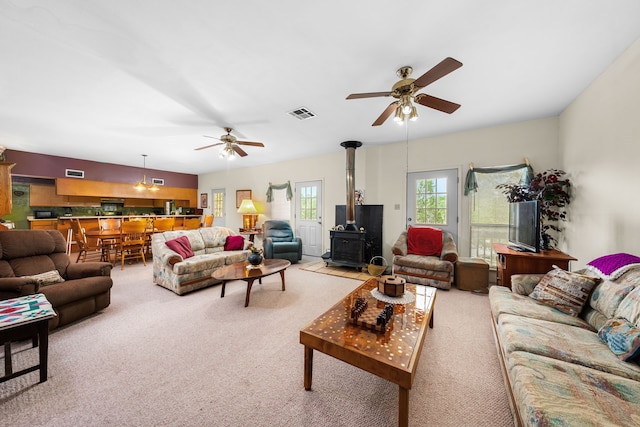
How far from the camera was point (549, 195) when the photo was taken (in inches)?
118

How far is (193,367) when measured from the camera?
1.79 metres

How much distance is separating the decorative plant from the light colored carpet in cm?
183

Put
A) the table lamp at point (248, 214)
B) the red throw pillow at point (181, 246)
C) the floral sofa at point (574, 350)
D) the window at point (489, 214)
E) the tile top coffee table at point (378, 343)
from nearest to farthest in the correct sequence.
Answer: the floral sofa at point (574, 350) → the tile top coffee table at point (378, 343) → the red throw pillow at point (181, 246) → the window at point (489, 214) → the table lamp at point (248, 214)

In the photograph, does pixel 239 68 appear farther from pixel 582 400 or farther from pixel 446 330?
pixel 446 330

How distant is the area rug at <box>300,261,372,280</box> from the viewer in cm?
425

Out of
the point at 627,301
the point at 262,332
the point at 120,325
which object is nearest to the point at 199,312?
the point at 120,325

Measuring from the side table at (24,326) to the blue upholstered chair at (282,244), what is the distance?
138 inches

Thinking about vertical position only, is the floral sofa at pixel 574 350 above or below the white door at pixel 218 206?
below

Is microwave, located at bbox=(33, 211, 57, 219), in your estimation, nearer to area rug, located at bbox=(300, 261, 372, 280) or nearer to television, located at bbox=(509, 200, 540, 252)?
area rug, located at bbox=(300, 261, 372, 280)

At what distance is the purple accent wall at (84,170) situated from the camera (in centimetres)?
517

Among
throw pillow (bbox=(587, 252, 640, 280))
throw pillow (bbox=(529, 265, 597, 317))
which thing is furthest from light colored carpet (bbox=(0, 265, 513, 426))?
throw pillow (bbox=(587, 252, 640, 280))

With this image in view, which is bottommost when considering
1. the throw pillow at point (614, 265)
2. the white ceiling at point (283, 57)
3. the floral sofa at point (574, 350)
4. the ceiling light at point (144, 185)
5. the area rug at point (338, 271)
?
the area rug at point (338, 271)

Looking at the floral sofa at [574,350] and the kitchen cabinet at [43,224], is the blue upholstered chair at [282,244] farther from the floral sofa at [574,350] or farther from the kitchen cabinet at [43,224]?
the kitchen cabinet at [43,224]

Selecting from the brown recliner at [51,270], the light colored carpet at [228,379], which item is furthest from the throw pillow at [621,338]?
the brown recliner at [51,270]
